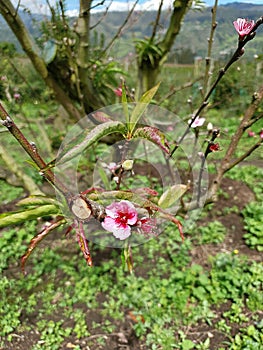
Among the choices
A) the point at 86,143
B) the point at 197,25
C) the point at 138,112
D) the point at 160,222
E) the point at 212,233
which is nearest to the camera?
the point at 86,143

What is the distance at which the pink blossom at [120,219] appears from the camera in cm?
61

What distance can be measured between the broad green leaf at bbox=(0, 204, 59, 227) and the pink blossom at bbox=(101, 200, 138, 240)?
15cm

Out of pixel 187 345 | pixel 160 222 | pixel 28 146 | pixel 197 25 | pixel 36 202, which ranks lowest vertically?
pixel 187 345

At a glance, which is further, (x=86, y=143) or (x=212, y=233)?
(x=212, y=233)

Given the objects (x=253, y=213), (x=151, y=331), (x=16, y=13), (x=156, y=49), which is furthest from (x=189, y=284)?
(x=16, y=13)

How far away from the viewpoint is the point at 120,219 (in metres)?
0.62

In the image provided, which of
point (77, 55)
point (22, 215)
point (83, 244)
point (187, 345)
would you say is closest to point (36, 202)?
point (22, 215)

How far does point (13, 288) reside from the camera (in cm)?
191

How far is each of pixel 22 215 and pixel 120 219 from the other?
8.7 inches

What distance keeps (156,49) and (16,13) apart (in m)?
0.77

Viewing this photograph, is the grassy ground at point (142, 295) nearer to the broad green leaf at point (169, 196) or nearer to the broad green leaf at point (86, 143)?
the broad green leaf at point (169, 196)

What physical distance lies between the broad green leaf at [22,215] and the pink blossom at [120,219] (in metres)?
0.15

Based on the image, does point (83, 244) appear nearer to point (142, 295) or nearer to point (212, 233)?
point (142, 295)

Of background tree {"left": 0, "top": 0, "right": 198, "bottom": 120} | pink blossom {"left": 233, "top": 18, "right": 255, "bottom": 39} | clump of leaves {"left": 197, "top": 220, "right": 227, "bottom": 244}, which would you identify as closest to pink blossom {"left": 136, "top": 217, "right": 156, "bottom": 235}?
pink blossom {"left": 233, "top": 18, "right": 255, "bottom": 39}
